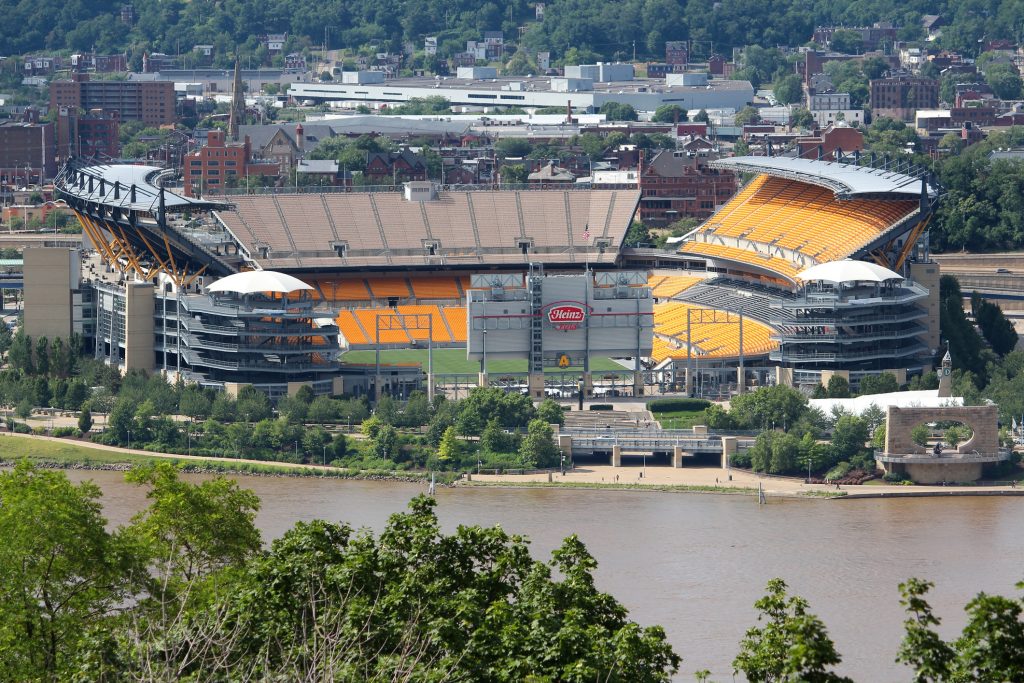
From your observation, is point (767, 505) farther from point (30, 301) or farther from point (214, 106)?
point (214, 106)

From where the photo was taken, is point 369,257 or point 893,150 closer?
point 369,257

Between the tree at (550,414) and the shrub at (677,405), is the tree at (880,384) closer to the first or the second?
the shrub at (677,405)

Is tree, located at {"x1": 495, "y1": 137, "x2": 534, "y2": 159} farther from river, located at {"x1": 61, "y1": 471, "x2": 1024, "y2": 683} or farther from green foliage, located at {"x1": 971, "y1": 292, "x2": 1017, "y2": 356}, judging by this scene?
river, located at {"x1": 61, "y1": 471, "x2": 1024, "y2": 683}

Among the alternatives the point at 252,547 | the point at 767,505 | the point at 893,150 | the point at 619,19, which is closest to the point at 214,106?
the point at 619,19

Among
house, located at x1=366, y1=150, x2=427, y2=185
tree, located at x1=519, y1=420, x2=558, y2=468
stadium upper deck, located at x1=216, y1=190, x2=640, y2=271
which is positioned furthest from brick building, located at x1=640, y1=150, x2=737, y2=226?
tree, located at x1=519, y1=420, x2=558, y2=468

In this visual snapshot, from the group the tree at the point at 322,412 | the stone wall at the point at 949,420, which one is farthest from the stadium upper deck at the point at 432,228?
the stone wall at the point at 949,420

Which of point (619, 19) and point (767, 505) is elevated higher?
point (619, 19)
